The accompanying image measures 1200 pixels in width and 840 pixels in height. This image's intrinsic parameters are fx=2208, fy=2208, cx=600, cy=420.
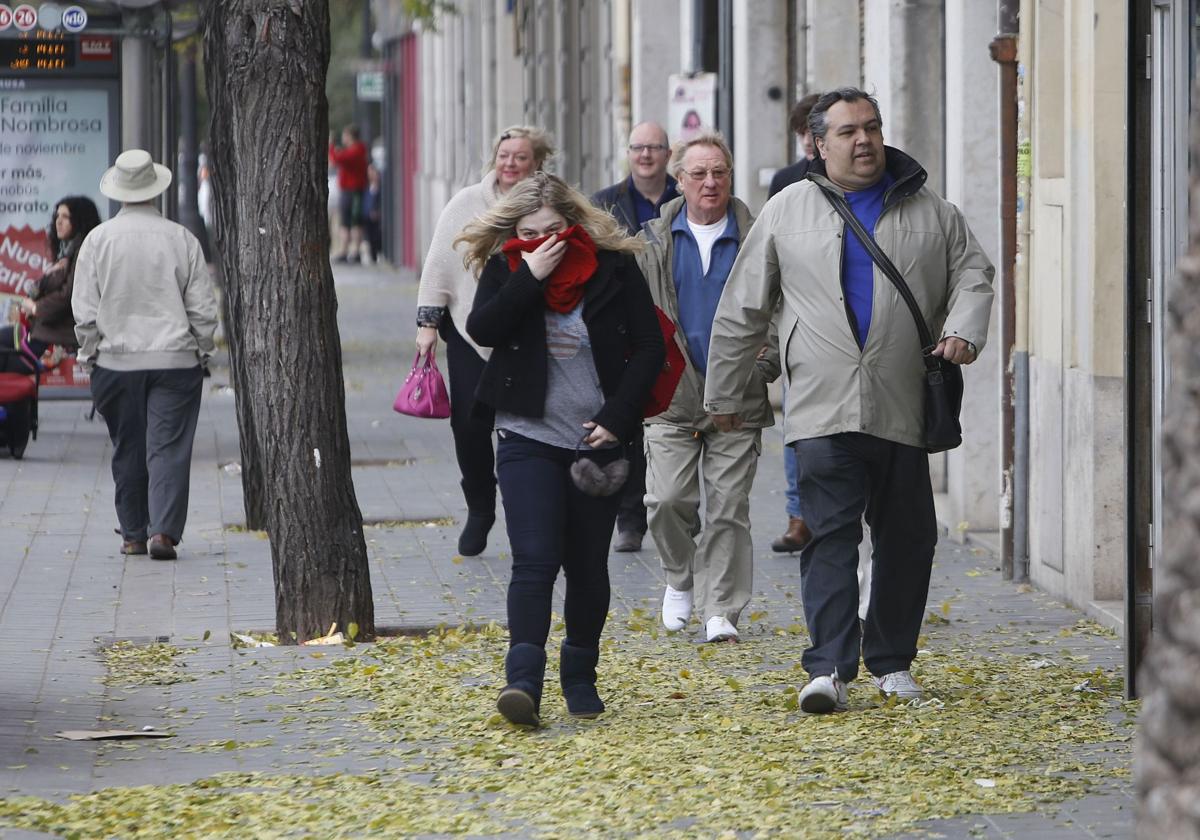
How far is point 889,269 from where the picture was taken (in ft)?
21.2

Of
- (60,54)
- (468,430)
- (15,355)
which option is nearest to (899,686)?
(468,430)

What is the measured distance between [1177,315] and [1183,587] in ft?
1.21

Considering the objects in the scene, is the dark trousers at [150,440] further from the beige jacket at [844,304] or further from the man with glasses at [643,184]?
the beige jacket at [844,304]

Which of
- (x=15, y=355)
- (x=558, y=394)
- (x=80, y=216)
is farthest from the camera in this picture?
(x=15, y=355)

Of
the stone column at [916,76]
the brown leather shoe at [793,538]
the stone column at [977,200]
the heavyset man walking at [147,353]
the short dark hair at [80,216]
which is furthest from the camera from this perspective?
the short dark hair at [80,216]

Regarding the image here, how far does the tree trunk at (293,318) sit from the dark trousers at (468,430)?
1.37 metres

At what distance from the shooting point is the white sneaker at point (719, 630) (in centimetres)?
779

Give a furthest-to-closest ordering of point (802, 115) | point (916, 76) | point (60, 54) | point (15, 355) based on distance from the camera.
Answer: point (60, 54) → point (15, 355) → point (916, 76) → point (802, 115)

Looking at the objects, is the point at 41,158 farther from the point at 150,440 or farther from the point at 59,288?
the point at 150,440

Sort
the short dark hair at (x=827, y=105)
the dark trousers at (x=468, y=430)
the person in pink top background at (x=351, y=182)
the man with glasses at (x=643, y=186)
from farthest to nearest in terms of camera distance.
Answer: the person in pink top background at (x=351, y=182)
the man with glasses at (x=643, y=186)
the dark trousers at (x=468, y=430)
the short dark hair at (x=827, y=105)

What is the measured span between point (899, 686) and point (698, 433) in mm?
1659

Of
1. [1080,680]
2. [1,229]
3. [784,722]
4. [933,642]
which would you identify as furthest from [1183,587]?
[1,229]

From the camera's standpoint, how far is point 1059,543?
28.7 feet

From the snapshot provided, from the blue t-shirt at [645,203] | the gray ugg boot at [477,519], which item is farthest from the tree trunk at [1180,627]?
the gray ugg boot at [477,519]
